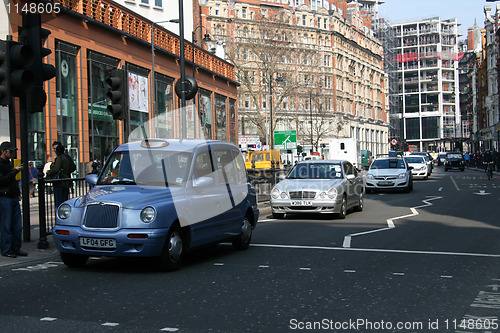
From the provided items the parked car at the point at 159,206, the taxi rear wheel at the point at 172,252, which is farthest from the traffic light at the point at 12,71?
the taxi rear wheel at the point at 172,252

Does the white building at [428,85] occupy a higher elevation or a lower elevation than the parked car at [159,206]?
higher

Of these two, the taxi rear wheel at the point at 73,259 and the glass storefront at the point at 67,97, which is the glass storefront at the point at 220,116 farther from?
the taxi rear wheel at the point at 73,259

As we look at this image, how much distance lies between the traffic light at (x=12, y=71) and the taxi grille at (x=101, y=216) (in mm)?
2931

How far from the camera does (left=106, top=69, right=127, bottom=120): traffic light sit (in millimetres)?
11156

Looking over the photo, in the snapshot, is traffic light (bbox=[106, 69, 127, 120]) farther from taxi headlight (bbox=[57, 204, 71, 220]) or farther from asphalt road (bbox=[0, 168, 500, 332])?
taxi headlight (bbox=[57, 204, 71, 220])

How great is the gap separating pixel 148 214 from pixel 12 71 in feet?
12.5

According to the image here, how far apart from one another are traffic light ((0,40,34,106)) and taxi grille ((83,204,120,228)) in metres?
2.93

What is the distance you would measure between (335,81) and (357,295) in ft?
315

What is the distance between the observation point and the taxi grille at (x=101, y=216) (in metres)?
7.94

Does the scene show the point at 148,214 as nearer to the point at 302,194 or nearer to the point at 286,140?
the point at 302,194

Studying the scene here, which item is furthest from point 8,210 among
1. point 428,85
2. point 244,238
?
point 428,85

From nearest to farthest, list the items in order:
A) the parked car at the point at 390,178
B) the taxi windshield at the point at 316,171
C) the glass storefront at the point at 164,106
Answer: the taxi windshield at the point at 316,171, the parked car at the point at 390,178, the glass storefront at the point at 164,106

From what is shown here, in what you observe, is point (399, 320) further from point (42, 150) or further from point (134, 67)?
point (134, 67)

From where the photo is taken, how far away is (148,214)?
7.95 meters
